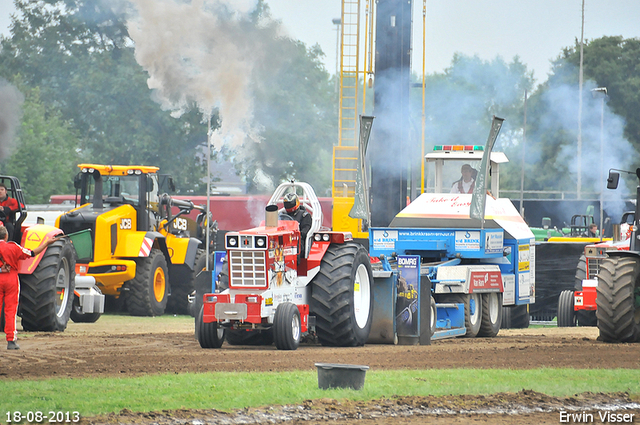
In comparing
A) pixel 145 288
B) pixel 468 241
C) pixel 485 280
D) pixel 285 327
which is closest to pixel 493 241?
pixel 468 241

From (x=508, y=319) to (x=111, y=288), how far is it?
7859 millimetres

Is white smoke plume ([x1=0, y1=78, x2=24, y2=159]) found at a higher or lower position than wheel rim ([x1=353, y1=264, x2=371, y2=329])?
higher

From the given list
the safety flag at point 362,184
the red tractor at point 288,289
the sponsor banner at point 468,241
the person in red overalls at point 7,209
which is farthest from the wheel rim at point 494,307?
the person in red overalls at point 7,209

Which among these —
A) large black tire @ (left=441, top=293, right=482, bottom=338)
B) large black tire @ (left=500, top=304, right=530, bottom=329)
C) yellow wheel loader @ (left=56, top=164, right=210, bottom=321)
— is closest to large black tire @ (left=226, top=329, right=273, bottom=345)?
large black tire @ (left=441, top=293, right=482, bottom=338)

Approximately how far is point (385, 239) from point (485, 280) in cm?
179

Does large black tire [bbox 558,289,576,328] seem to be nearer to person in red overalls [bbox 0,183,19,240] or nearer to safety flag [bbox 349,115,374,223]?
safety flag [bbox 349,115,374,223]

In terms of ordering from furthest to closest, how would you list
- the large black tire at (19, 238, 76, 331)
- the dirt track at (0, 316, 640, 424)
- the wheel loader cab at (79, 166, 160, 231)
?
1. the wheel loader cab at (79, 166, 160, 231)
2. the large black tire at (19, 238, 76, 331)
3. the dirt track at (0, 316, 640, 424)

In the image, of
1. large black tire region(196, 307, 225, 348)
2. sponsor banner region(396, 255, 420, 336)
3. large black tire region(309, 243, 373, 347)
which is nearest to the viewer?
large black tire region(196, 307, 225, 348)

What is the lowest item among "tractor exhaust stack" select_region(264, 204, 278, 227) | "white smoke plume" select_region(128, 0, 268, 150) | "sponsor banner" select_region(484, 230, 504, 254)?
"sponsor banner" select_region(484, 230, 504, 254)

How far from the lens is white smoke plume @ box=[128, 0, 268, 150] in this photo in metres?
23.0

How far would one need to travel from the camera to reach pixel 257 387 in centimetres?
870

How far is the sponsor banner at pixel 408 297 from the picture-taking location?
1384 centimetres

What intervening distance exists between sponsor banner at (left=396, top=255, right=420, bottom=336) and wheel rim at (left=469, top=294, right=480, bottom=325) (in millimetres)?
2177

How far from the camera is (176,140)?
3716cm
